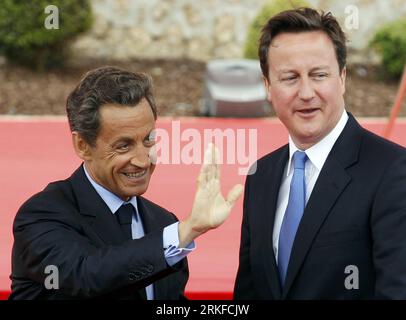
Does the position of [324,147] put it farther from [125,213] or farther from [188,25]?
[188,25]

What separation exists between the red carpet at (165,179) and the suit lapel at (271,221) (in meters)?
1.17

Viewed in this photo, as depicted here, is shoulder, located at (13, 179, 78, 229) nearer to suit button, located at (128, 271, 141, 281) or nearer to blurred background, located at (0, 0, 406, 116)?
suit button, located at (128, 271, 141, 281)

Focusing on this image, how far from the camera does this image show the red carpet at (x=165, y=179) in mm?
4281

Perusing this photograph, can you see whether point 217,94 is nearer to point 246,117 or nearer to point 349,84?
point 246,117

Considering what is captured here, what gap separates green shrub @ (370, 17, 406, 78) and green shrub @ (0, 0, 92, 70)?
9.79 feet

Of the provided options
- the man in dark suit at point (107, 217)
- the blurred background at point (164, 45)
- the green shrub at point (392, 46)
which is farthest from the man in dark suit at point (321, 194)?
the green shrub at point (392, 46)

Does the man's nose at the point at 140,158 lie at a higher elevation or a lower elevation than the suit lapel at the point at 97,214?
higher

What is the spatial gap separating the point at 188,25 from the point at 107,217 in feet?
25.5

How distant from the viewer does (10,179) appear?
5449 mm

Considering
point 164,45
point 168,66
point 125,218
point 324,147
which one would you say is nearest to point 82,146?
point 125,218

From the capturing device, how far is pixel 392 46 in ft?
31.1

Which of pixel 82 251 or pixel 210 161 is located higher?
pixel 210 161

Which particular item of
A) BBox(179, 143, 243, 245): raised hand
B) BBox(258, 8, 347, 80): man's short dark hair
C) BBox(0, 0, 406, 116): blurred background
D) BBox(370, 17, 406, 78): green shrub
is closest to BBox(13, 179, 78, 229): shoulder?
BBox(179, 143, 243, 245): raised hand

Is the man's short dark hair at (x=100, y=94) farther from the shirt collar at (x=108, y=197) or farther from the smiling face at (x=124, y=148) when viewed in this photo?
the shirt collar at (x=108, y=197)
